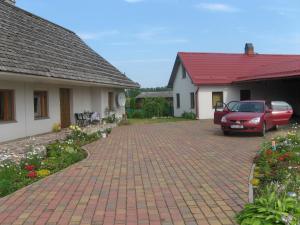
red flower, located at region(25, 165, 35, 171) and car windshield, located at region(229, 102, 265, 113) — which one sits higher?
car windshield, located at region(229, 102, 265, 113)

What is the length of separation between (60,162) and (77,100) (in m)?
12.2

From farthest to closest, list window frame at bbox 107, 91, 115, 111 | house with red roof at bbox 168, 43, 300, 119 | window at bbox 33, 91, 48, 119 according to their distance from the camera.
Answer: house with red roof at bbox 168, 43, 300, 119, window frame at bbox 107, 91, 115, 111, window at bbox 33, 91, 48, 119

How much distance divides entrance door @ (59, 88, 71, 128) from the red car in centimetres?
743

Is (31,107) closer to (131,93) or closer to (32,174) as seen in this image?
(32,174)

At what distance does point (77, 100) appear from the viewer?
69.7 ft

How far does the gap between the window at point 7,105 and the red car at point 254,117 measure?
805 centimetres

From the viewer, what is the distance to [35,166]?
8.62m

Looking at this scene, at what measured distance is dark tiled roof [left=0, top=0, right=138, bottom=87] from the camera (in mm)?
13906

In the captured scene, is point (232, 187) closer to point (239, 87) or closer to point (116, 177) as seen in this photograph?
point (116, 177)

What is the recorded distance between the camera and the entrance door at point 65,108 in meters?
19.6

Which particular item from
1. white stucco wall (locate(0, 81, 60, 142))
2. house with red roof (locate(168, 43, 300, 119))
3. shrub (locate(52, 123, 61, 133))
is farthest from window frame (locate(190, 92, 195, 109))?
white stucco wall (locate(0, 81, 60, 142))

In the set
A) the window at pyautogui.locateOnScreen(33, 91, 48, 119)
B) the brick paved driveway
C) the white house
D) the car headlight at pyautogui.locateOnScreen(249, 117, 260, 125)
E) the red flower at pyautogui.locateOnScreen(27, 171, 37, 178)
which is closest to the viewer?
the brick paved driveway

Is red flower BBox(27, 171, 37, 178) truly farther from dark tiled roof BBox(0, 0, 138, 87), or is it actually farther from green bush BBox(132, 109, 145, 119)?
green bush BBox(132, 109, 145, 119)

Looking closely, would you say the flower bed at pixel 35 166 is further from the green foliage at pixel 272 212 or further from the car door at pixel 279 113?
the car door at pixel 279 113
